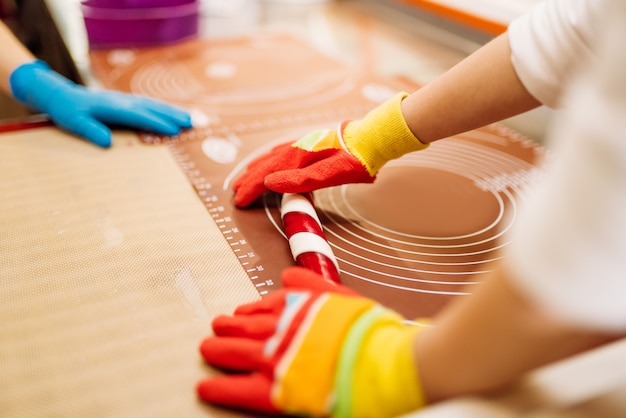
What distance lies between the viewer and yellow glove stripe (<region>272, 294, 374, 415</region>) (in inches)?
15.3

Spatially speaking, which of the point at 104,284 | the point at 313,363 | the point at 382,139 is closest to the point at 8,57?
the point at 104,284

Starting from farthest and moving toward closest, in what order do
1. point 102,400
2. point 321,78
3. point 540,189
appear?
point 321,78, point 102,400, point 540,189

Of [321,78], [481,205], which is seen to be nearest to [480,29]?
[321,78]

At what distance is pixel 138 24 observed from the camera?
3.87 feet

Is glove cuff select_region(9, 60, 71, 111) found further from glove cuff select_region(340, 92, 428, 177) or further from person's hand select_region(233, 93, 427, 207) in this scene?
glove cuff select_region(340, 92, 428, 177)

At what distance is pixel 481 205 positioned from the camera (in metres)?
0.71

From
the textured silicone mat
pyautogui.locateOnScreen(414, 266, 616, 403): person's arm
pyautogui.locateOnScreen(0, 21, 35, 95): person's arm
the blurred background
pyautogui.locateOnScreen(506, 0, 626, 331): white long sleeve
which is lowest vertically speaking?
the textured silicone mat

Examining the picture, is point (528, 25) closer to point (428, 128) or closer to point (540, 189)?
point (428, 128)

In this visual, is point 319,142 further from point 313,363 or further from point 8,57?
point 8,57

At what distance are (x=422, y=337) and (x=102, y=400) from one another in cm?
26

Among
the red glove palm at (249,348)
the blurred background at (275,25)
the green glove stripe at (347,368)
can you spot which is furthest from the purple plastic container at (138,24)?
the green glove stripe at (347,368)

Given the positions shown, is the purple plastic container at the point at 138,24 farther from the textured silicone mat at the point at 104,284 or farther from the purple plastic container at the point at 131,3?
the textured silicone mat at the point at 104,284

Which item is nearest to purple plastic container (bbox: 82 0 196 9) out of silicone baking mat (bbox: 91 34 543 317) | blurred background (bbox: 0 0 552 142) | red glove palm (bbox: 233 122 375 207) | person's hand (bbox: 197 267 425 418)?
blurred background (bbox: 0 0 552 142)

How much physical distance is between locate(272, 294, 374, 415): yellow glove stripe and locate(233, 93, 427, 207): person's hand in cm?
25
